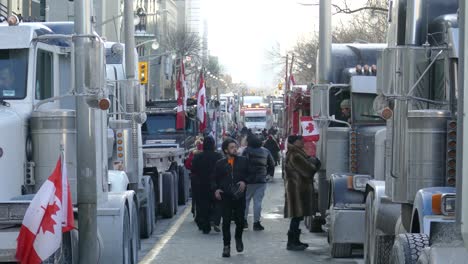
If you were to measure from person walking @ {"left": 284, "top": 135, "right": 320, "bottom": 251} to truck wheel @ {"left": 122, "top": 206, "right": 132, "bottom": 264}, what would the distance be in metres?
4.58

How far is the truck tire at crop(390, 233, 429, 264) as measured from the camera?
26.9 feet

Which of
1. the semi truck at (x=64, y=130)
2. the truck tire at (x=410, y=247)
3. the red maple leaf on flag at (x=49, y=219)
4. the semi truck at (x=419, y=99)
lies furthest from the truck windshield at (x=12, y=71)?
the truck tire at (x=410, y=247)

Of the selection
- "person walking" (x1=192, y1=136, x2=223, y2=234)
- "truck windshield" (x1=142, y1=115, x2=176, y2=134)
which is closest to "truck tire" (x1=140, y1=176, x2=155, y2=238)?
"person walking" (x1=192, y1=136, x2=223, y2=234)

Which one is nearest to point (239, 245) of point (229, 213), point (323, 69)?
point (229, 213)

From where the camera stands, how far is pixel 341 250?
1659 centimetres

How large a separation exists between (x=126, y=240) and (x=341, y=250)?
4.62 meters

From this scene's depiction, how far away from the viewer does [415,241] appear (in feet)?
27.4

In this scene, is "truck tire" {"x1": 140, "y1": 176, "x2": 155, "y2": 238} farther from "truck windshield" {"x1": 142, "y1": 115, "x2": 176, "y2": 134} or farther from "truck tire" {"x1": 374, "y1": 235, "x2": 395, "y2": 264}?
"truck windshield" {"x1": 142, "y1": 115, "x2": 176, "y2": 134}

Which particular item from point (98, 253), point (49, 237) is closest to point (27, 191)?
point (98, 253)

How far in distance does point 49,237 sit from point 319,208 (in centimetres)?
1038

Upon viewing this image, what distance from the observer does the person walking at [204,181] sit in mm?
20766

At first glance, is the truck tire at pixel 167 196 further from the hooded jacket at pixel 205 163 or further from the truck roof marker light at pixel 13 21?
the truck roof marker light at pixel 13 21

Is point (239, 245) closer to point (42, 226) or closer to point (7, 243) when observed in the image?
point (7, 243)

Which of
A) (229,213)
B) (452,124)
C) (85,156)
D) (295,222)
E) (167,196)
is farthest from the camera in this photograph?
(167,196)
